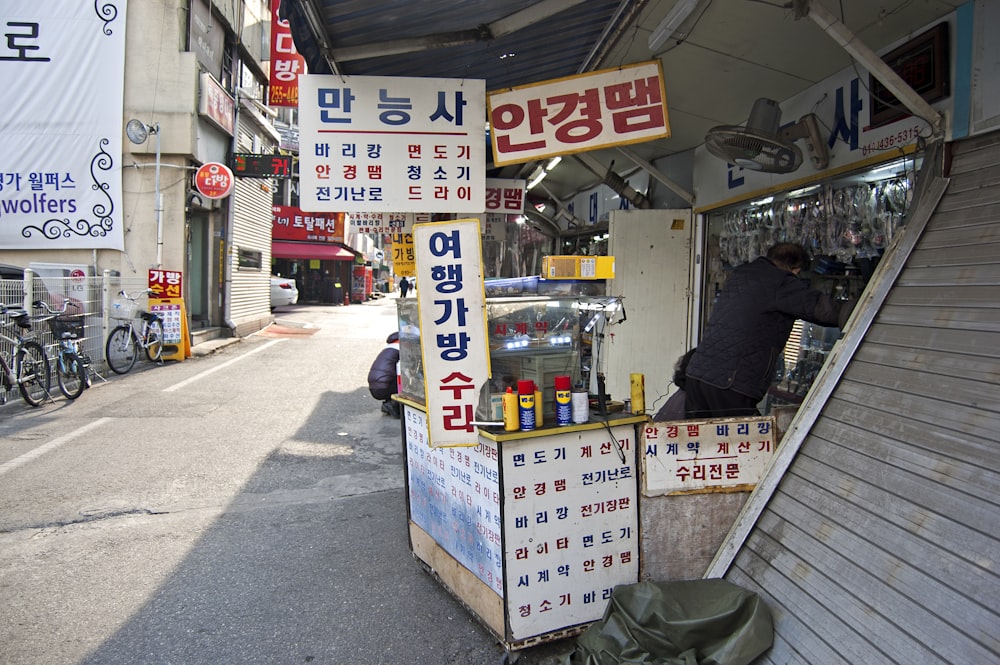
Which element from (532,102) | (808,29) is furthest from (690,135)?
(532,102)

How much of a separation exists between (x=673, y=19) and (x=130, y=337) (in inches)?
401

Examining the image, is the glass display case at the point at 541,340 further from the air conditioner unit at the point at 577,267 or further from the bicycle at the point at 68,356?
the bicycle at the point at 68,356

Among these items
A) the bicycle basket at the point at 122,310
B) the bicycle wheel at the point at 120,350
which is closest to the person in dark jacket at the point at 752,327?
the bicycle wheel at the point at 120,350

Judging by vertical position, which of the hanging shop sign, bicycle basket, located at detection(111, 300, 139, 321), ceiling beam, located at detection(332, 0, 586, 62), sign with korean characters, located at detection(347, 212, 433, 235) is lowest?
bicycle basket, located at detection(111, 300, 139, 321)

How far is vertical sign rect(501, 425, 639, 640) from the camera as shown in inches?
112

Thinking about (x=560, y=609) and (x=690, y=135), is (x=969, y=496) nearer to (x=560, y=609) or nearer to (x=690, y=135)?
(x=560, y=609)

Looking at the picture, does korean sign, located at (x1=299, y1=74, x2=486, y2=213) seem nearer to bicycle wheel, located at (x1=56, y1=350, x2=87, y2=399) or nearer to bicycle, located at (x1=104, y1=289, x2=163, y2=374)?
bicycle wheel, located at (x1=56, y1=350, x2=87, y2=399)

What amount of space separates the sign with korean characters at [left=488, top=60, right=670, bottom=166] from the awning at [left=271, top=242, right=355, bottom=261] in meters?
24.1

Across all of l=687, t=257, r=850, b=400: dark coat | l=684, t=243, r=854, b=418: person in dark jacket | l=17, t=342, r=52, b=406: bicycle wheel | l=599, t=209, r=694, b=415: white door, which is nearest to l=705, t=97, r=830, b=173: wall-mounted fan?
l=684, t=243, r=854, b=418: person in dark jacket

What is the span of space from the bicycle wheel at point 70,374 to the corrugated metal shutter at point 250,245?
21.7 ft

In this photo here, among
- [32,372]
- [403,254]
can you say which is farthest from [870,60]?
[32,372]

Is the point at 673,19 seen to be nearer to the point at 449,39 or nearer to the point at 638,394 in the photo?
the point at 449,39

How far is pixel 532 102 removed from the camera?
359 cm

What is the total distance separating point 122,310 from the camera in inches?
418
